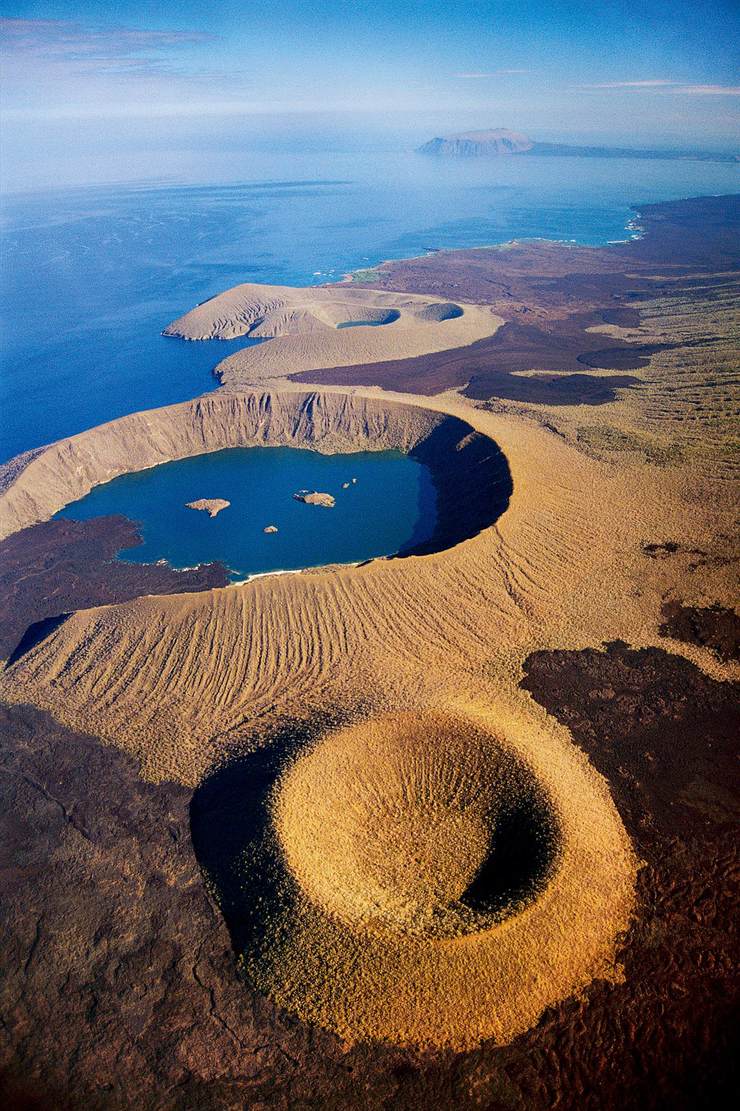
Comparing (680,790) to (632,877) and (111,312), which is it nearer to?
(632,877)

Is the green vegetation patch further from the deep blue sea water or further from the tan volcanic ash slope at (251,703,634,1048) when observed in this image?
the deep blue sea water


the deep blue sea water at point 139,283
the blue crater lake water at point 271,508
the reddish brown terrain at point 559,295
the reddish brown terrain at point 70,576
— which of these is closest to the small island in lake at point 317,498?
the blue crater lake water at point 271,508

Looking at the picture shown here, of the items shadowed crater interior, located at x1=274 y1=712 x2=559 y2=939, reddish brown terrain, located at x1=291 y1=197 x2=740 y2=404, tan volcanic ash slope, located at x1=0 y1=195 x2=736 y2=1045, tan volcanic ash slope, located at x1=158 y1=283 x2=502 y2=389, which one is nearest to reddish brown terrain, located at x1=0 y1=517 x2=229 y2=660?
tan volcanic ash slope, located at x1=0 y1=195 x2=736 y2=1045

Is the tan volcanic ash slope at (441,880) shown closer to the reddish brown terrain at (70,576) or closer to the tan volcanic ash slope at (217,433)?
the reddish brown terrain at (70,576)

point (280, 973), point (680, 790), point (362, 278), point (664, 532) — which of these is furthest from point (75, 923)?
point (362, 278)

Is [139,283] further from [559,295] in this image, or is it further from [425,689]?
[425,689]

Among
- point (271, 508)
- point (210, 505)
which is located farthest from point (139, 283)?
point (271, 508)
